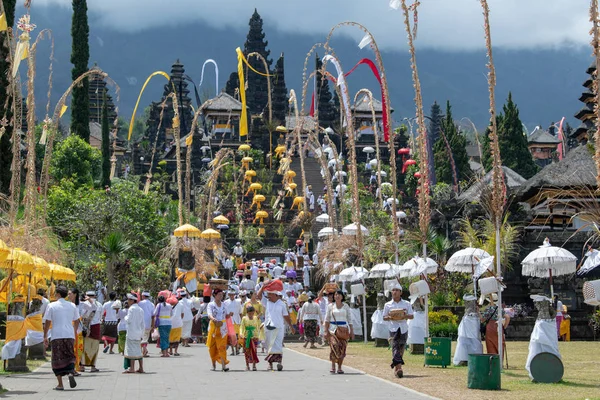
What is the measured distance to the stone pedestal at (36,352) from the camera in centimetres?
2017

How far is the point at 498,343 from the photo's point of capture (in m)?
16.6

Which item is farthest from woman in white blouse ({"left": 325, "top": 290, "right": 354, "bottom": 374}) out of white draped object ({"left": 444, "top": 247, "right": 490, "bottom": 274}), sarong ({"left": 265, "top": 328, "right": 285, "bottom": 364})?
white draped object ({"left": 444, "top": 247, "right": 490, "bottom": 274})

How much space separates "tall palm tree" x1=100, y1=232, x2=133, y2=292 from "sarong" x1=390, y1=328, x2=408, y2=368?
60.6ft

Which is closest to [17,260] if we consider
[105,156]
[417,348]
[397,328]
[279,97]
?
[397,328]

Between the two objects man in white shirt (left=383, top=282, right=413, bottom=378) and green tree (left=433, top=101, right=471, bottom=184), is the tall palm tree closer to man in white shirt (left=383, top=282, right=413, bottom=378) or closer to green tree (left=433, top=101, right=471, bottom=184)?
man in white shirt (left=383, top=282, right=413, bottom=378)

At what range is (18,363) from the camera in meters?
17.1

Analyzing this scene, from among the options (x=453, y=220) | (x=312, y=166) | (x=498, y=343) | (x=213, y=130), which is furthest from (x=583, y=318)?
(x=213, y=130)

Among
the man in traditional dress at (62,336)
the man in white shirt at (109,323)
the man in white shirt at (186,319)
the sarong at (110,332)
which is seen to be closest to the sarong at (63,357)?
the man in traditional dress at (62,336)

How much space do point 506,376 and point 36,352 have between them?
9759mm

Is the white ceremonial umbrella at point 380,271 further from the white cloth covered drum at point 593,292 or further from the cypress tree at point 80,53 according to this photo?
the cypress tree at point 80,53

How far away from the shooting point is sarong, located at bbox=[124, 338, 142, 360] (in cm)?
1722

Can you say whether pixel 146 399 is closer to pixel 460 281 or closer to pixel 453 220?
pixel 460 281

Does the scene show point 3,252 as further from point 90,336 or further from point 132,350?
point 90,336

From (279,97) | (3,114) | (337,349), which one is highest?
(279,97)
